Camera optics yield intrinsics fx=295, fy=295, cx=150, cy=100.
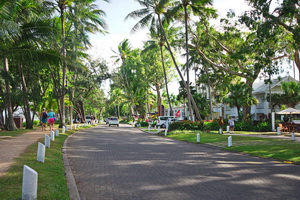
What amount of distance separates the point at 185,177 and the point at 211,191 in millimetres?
1400

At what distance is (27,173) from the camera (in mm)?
4645

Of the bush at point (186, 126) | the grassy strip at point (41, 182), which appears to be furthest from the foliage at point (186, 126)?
the grassy strip at point (41, 182)

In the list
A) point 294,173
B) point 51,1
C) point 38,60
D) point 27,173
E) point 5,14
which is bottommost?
point 294,173

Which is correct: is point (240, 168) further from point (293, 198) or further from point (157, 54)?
point (157, 54)

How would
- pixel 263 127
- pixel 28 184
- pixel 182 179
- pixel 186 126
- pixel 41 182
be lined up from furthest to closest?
pixel 263 127, pixel 186 126, pixel 182 179, pixel 41 182, pixel 28 184

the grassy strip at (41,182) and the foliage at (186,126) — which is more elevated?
the foliage at (186,126)

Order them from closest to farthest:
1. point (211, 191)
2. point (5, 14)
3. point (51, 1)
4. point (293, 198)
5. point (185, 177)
→ point (293, 198), point (211, 191), point (185, 177), point (5, 14), point (51, 1)

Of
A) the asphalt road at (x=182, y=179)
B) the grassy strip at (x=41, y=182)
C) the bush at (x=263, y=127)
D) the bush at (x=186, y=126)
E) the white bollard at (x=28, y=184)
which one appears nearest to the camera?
the white bollard at (x=28, y=184)

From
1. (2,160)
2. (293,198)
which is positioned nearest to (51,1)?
(2,160)

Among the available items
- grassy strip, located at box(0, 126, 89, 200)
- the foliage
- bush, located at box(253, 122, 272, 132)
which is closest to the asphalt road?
grassy strip, located at box(0, 126, 89, 200)

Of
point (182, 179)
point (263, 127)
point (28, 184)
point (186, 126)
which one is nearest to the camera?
point (28, 184)

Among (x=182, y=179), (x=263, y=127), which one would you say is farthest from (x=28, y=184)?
(x=263, y=127)

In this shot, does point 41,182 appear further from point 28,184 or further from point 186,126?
point 186,126

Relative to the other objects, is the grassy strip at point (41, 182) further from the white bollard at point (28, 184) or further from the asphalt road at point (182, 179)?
the asphalt road at point (182, 179)
